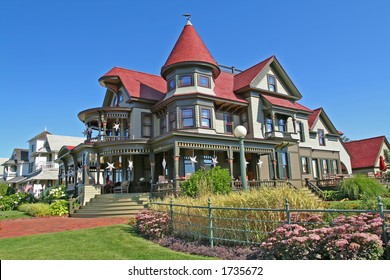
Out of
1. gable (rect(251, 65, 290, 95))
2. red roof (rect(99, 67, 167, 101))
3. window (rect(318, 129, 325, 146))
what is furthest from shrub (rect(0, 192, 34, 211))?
window (rect(318, 129, 325, 146))

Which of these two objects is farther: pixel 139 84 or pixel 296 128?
pixel 296 128

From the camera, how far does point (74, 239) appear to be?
10984 mm

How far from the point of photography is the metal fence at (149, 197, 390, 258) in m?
8.00

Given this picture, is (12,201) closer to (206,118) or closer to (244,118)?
(206,118)

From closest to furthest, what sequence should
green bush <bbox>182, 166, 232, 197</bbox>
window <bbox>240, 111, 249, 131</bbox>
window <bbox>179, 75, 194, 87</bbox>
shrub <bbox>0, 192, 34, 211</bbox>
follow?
green bush <bbox>182, 166, 232, 197</bbox>, window <bbox>179, 75, 194, 87</bbox>, window <bbox>240, 111, 249, 131</bbox>, shrub <bbox>0, 192, 34, 211</bbox>

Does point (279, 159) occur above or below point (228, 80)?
below

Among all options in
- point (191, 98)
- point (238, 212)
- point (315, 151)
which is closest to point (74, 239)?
point (238, 212)

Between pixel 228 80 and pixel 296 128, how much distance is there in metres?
7.88

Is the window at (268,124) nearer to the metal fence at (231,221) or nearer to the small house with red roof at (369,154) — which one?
the small house with red roof at (369,154)

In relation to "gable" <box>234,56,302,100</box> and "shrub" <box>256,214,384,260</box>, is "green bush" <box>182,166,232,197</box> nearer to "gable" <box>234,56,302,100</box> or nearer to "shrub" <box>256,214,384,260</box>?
"shrub" <box>256,214,384,260</box>

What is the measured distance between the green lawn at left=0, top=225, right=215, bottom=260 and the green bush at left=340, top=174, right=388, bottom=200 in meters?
15.9

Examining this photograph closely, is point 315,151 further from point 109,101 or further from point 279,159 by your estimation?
point 109,101

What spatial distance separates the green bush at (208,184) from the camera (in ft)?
45.6

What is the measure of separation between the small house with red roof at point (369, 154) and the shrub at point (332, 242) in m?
35.7
